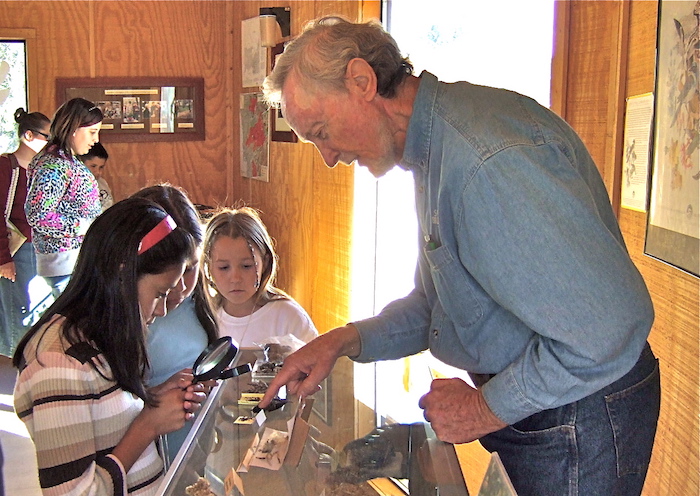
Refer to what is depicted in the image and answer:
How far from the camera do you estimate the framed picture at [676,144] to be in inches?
77.9

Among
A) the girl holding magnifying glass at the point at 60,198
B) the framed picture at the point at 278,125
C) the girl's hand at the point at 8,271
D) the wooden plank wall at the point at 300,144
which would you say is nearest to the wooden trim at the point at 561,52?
the wooden plank wall at the point at 300,144

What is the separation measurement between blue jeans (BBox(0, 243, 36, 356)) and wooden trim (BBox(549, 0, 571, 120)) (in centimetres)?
410

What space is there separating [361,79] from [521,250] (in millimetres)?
517

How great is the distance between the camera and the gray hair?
161 cm

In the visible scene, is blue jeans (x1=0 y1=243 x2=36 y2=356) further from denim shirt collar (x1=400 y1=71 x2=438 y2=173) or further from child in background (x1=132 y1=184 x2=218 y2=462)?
denim shirt collar (x1=400 y1=71 x2=438 y2=173)

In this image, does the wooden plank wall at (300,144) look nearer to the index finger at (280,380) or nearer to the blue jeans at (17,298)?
the index finger at (280,380)

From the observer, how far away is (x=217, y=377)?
1927 mm

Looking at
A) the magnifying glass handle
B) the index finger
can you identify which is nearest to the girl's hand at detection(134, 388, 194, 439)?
the magnifying glass handle

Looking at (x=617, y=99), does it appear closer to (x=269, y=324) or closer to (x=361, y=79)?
(x=361, y=79)

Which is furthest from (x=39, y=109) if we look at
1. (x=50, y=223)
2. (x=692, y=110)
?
(x=692, y=110)

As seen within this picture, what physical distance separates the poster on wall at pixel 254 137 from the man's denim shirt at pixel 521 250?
474 cm

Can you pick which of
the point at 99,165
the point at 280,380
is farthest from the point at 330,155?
the point at 99,165

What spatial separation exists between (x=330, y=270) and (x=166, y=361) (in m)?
2.79

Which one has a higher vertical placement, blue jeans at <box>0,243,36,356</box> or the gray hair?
the gray hair
